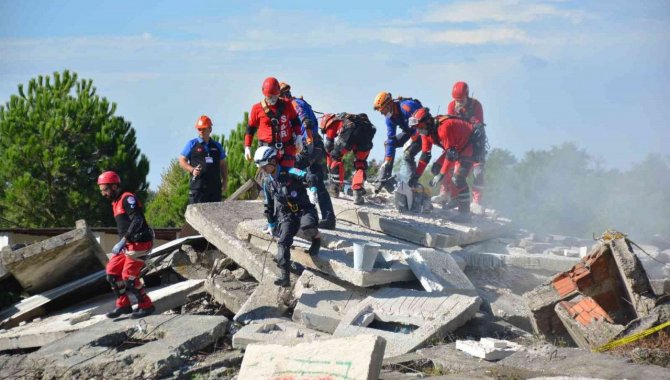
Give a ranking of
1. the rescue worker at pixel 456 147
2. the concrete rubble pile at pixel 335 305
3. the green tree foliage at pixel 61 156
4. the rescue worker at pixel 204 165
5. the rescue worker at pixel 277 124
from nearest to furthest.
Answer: the concrete rubble pile at pixel 335 305 → the rescue worker at pixel 277 124 → the rescue worker at pixel 204 165 → the rescue worker at pixel 456 147 → the green tree foliage at pixel 61 156

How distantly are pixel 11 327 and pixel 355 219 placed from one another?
4.67 meters

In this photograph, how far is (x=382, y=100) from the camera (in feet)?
42.0

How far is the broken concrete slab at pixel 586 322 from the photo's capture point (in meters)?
7.96

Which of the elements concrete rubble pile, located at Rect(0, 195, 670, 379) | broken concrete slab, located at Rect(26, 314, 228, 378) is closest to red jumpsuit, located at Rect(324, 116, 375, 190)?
concrete rubble pile, located at Rect(0, 195, 670, 379)

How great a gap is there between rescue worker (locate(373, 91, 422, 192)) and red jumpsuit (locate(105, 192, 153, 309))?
14.8 feet

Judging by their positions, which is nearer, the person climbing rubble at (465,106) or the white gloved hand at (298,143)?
the white gloved hand at (298,143)

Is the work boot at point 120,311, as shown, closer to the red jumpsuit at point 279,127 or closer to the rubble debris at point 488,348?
the red jumpsuit at point 279,127

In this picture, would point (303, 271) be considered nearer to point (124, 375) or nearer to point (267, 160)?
point (267, 160)

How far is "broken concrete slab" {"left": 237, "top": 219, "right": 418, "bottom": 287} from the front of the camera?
30.6 ft

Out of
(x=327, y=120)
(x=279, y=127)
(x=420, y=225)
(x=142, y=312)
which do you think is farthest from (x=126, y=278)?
(x=327, y=120)

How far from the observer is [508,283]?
10.9 meters

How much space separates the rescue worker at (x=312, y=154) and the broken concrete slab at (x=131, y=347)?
2.54 metres

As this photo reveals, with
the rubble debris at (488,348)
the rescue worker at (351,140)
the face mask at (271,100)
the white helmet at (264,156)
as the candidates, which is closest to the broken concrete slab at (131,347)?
the white helmet at (264,156)

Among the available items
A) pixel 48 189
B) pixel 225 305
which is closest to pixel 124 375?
pixel 225 305
